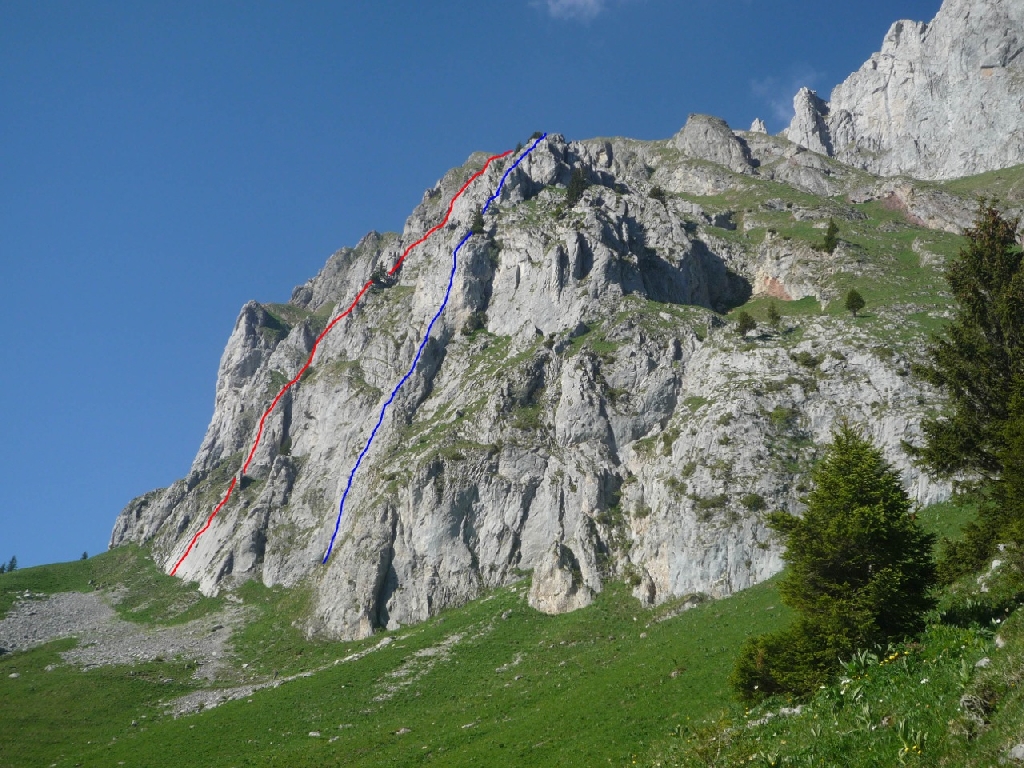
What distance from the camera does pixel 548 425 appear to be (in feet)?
251

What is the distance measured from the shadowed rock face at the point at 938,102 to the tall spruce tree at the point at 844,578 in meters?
161

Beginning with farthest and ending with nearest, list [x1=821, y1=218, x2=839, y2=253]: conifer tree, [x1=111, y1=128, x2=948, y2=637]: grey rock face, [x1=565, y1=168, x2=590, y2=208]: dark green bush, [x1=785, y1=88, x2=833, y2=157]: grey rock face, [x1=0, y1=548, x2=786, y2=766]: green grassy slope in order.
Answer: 1. [x1=785, y1=88, x2=833, y2=157]: grey rock face
2. [x1=565, y1=168, x2=590, y2=208]: dark green bush
3. [x1=821, y1=218, x2=839, y2=253]: conifer tree
4. [x1=111, y1=128, x2=948, y2=637]: grey rock face
5. [x1=0, y1=548, x2=786, y2=766]: green grassy slope

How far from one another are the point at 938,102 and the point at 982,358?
182430mm

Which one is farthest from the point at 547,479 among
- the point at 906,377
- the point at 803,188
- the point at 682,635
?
the point at 803,188

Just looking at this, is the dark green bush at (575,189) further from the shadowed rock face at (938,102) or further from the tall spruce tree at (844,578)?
the tall spruce tree at (844,578)

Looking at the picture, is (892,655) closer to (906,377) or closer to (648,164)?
(906,377)

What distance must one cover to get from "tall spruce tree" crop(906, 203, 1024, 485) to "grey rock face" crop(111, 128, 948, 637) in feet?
88.8

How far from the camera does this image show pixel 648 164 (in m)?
172

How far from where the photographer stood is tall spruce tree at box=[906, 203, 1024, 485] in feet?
81.7

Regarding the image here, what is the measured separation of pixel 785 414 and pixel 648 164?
126458mm

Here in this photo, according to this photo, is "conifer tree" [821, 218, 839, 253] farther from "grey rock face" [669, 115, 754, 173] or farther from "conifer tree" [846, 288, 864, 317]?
"grey rock face" [669, 115, 754, 173]

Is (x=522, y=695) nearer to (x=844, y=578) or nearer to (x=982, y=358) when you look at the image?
(x=844, y=578)

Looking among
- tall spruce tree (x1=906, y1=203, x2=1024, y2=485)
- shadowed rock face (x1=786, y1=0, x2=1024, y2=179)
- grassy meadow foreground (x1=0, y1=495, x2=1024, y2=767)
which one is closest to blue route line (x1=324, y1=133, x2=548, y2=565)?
grassy meadow foreground (x1=0, y1=495, x2=1024, y2=767)

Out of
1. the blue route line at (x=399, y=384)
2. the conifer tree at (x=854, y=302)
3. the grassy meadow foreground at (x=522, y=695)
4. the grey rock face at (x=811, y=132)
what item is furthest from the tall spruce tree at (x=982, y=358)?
the grey rock face at (x=811, y=132)
